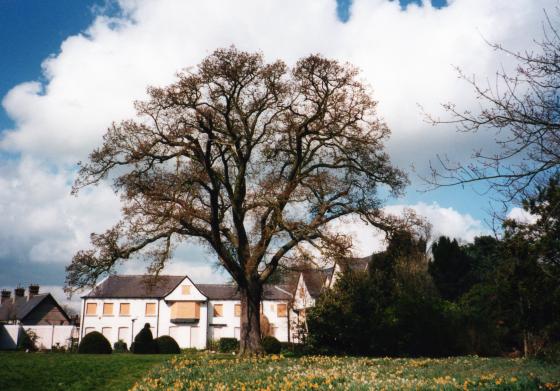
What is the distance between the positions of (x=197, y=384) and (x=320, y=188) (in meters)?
12.4

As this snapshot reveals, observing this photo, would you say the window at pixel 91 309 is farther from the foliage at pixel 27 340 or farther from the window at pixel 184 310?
the foliage at pixel 27 340

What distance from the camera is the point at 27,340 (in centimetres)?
3909

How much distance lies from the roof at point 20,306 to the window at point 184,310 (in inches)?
588

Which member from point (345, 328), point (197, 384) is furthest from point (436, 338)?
point (197, 384)

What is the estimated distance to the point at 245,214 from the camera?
74.3 feet

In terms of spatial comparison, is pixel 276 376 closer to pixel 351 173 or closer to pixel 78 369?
pixel 78 369

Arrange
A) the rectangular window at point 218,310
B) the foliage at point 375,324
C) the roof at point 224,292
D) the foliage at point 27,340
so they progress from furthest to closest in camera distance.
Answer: the roof at point 224,292
the rectangular window at point 218,310
the foliage at point 27,340
the foliage at point 375,324

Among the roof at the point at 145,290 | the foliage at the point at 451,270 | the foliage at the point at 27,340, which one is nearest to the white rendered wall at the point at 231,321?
the roof at the point at 145,290

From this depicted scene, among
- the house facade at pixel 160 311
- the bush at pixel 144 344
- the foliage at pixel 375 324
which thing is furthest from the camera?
the house facade at pixel 160 311

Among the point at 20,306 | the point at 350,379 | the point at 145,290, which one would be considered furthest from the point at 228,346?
the point at 350,379

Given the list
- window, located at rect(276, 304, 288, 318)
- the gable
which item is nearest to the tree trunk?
the gable

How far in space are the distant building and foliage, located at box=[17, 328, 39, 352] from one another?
1242cm

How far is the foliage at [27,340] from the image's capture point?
127ft

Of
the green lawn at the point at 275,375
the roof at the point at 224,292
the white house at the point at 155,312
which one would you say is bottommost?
the green lawn at the point at 275,375
